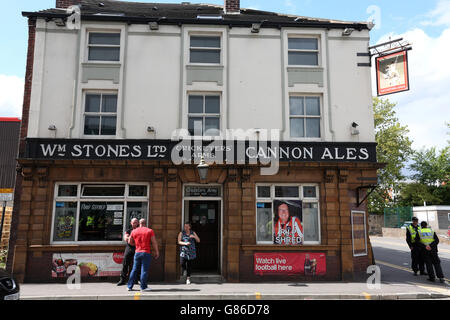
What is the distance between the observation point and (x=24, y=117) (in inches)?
465

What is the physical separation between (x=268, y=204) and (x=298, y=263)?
7.17ft

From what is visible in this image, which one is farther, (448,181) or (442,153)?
(442,153)

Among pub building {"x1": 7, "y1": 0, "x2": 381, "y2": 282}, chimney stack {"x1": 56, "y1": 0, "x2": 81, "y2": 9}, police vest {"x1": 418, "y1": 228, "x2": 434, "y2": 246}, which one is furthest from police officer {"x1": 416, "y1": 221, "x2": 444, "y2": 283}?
chimney stack {"x1": 56, "y1": 0, "x2": 81, "y2": 9}

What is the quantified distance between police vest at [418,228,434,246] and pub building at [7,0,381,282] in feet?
5.76

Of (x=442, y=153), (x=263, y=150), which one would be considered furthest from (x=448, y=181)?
(x=263, y=150)

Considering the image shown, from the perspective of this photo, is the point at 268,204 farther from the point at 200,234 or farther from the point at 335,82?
the point at 335,82

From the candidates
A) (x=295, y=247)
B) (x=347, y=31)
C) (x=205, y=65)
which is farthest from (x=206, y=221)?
(x=347, y=31)

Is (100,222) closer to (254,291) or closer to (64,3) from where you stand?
(254,291)

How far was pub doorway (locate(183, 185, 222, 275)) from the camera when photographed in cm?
1186

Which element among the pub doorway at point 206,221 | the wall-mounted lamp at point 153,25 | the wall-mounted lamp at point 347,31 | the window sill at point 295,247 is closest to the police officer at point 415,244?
the window sill at point 295,247

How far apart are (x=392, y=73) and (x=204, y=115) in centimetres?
701

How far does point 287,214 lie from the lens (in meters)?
11.8

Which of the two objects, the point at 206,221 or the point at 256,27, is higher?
the point at 256,27

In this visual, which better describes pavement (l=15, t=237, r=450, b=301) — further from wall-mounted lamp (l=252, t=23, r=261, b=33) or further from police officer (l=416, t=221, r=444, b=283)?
wall-mounted lamp (l=252, t=23, r=261, b=33)
